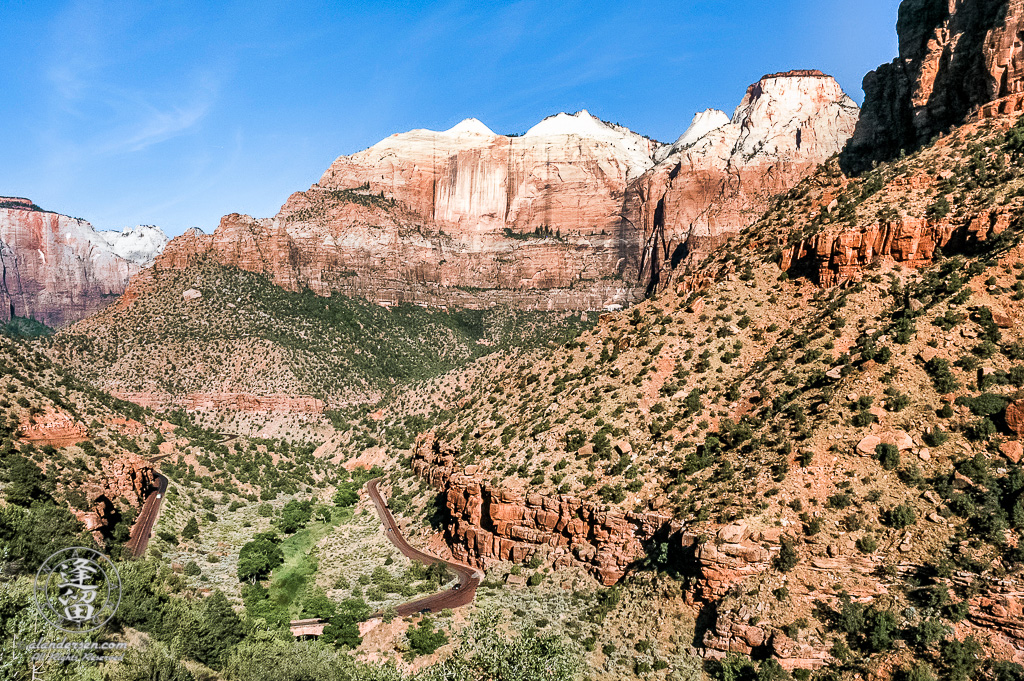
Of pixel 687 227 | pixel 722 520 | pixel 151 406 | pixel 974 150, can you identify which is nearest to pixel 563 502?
pixel 722 520

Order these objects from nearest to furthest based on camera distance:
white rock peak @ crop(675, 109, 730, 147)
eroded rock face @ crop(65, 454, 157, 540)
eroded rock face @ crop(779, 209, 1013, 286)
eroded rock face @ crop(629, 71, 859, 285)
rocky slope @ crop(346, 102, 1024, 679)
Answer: rocky slope @ crop(346, 102, 1024, 679) → eroded rock face @ crop(779, 209, 1013, 286) → eroded rock face @ crop(65, 454, 157, 540) → eroded rock face @ crop(629, 71, 859, 285) → white rock peak @ crop(675, 109, 730, 147)

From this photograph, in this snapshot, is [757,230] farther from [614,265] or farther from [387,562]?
[614,265]

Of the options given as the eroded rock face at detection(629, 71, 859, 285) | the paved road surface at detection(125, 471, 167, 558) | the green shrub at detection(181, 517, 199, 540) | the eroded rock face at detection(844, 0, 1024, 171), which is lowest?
the green shrub at detection(181, 517, 199, 540)

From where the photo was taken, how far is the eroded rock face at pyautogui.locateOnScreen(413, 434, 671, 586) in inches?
1437

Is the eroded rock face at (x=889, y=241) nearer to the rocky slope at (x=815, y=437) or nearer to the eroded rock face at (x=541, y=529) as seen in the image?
the rocky slope at (x=815, y=437)

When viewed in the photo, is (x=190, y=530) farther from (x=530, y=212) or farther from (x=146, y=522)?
(x=530, y=212)

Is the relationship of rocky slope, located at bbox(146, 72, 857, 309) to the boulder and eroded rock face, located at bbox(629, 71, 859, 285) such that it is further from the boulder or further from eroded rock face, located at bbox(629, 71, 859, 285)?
the boulder

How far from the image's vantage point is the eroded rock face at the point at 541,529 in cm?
3650

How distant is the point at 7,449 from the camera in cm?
4594

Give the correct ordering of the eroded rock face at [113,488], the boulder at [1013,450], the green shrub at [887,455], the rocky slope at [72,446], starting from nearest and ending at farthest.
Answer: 1. the boulder at [1013,450]
2. the green shrub at [887,455]
3. the eroded rock face at [113,488]
4. the rocky slope at [72,446]
